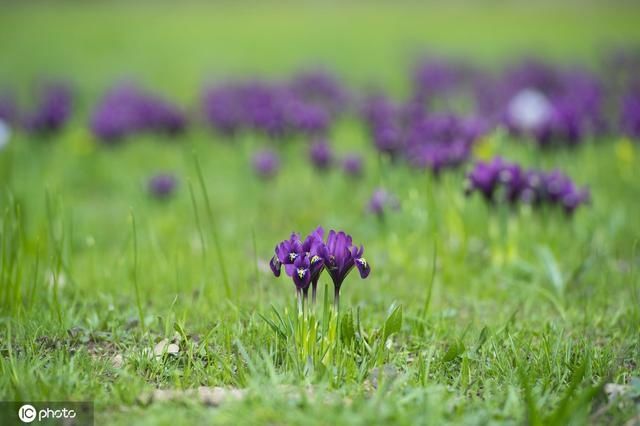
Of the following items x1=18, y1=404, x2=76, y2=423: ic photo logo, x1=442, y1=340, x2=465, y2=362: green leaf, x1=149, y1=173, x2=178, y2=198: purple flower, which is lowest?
x1=442, y1=340, x2=465, y2=362: green leaf

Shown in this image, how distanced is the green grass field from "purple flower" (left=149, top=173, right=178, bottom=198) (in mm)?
142

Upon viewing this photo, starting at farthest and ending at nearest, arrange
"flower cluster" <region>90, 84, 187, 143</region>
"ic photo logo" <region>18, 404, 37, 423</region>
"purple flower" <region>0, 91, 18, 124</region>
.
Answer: "purple flower" <region>0, 91, 18, 124</region>
"flower cluster" <region>90, 84, 187, 143</region>
"ic photo logo" <region>18, 404, 37, 423</region>

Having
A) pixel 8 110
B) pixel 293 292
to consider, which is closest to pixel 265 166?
pixel 293 292

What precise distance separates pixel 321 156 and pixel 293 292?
2.06m

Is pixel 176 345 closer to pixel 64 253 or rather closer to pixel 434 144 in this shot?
pixel 64 253

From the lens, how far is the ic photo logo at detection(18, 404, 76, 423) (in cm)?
213

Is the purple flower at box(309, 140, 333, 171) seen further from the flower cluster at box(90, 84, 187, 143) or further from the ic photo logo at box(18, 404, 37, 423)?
the ic photo logo at box(18, 404, 37, 423)

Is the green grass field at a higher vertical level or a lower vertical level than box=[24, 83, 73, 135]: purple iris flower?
lower

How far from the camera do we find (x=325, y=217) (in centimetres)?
498

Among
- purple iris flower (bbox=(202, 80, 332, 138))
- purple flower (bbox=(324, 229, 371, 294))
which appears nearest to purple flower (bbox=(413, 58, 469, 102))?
purple iris flower (bbox=(202, 80, 332, 138))

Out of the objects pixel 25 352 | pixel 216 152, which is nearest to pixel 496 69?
pixel 216 152

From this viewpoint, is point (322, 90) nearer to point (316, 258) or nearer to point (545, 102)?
point (545, 102)

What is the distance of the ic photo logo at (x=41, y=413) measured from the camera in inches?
83.8

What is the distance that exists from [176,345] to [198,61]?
477 inches
